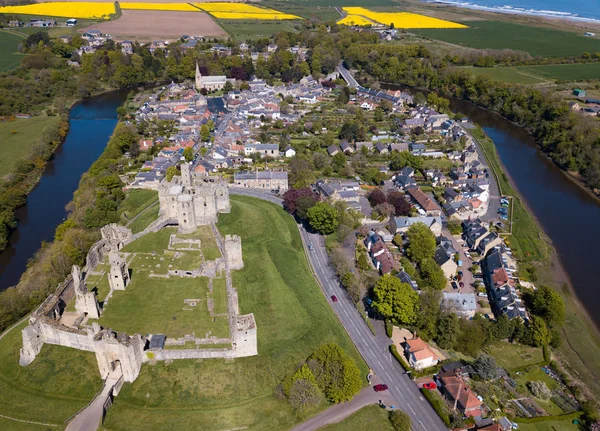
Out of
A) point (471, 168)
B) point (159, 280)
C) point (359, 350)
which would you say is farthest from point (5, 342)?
point (471, 168)

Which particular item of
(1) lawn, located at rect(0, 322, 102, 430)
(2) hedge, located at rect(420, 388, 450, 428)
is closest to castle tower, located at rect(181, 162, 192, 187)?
(1) lawn, located at rect(0, 322, 102, 430)

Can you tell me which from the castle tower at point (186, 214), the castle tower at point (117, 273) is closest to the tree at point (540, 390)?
the castle tower at point (117, 273)

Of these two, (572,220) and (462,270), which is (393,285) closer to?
(462,270)

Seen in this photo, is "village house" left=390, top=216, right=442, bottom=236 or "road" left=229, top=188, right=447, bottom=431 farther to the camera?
"village house" left=390, top=216, right=442, bottom=236

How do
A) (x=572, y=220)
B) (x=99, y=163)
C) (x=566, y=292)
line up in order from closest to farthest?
1. (x=566, y=292)
2. (x=572, y=220)
3. (x=99, y=163)

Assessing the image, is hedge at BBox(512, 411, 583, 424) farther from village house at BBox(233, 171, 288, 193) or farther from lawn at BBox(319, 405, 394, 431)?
village house at BBox(233, 171, 288, 193)

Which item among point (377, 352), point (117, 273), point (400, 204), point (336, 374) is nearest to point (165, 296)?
point (117, 273)
